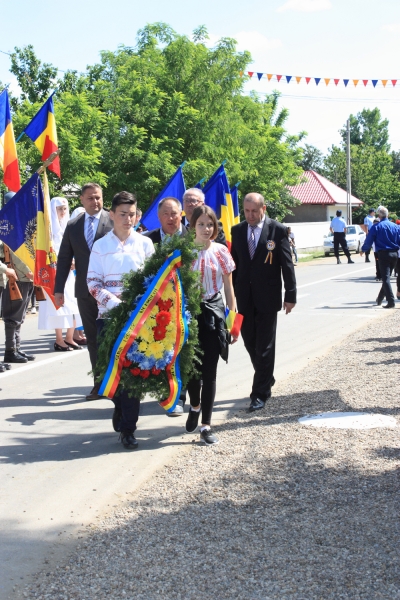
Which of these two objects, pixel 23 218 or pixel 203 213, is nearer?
pixel 203 213

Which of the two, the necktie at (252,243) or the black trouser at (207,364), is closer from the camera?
the black trouser at (207,364)

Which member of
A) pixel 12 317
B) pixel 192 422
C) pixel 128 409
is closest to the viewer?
pixel 128 409

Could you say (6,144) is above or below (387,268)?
above

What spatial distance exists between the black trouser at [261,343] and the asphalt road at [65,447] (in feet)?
1.32

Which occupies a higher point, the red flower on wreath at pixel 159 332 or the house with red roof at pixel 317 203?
the house with red roof at pixel 317 203

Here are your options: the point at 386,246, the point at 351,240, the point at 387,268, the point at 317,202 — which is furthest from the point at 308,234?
the point at 387,268

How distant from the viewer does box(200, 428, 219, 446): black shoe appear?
19.6 ft

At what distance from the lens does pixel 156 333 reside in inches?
224

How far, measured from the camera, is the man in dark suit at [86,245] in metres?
7.35

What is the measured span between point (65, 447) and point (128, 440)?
0.53 meters

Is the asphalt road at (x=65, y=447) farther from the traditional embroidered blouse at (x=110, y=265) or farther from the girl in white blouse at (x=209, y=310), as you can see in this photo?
the traditional embroidered blouse at (x=110, y=265)

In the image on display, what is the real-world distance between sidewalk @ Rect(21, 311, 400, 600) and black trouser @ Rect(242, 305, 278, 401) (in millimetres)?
645

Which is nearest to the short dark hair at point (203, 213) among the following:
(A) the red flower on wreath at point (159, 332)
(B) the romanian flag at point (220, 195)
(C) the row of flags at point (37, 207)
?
(A) the red flower on wreath at point (159, 332)

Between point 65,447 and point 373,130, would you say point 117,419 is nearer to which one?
point 65,447
